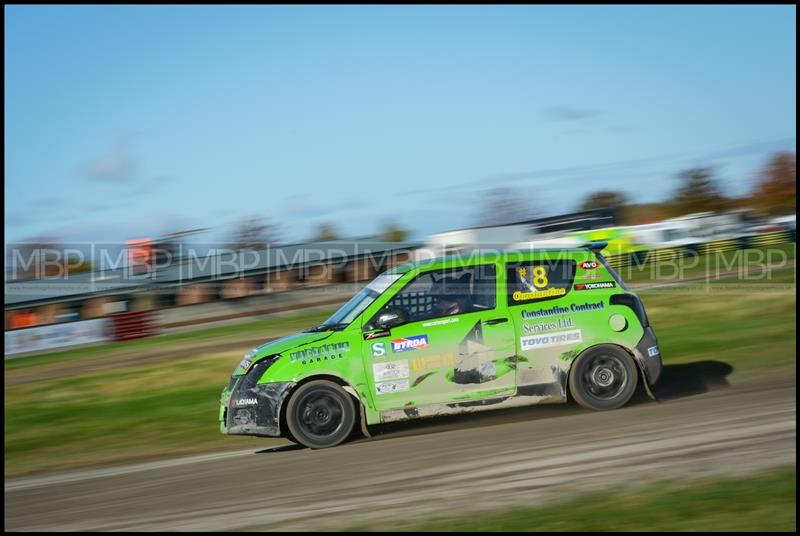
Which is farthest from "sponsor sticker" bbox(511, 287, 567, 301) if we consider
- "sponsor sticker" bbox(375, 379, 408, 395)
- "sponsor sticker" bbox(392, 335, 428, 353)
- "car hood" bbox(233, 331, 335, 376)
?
"car hood" bbox(233, 331, 335, 376)

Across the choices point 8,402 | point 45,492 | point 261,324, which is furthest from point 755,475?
point 261,324

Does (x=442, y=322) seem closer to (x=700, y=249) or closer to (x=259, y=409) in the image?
(x=259, y=409)

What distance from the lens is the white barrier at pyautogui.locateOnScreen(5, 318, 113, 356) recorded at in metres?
24.3

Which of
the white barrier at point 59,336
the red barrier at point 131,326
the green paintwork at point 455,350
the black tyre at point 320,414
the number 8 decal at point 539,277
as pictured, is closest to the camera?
the black tyre at point 320,414

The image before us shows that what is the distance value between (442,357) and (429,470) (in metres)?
1.70

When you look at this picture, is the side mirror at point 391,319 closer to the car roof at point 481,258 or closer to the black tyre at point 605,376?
the car roof at point 481,258

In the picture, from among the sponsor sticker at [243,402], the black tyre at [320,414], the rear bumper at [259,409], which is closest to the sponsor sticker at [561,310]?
the black tyre at [320,414]

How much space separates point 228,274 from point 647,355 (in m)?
31.7

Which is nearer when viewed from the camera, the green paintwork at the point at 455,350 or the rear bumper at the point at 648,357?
the green paintwork at the point at 455,350

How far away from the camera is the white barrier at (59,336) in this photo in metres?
24.3

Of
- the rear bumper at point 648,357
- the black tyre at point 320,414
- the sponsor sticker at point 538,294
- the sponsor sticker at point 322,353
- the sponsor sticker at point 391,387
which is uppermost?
the sponsor sticker at point 538,294

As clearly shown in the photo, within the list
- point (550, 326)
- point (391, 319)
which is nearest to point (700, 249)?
point (550, 326)

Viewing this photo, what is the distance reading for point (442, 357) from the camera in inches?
323

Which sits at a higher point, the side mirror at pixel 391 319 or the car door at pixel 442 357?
the side mirror at pixel 391 319
